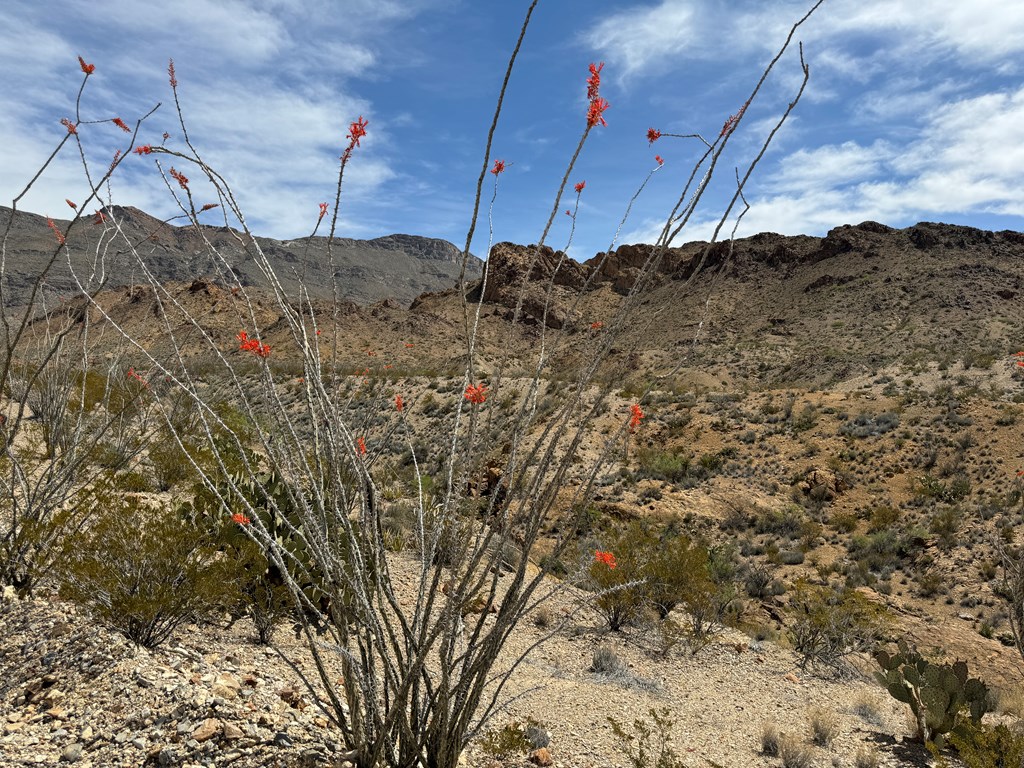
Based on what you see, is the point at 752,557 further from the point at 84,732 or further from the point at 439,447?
the point at 84,732

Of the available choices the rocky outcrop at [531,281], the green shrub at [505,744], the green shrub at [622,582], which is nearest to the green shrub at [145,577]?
the green shrub at [505,744]

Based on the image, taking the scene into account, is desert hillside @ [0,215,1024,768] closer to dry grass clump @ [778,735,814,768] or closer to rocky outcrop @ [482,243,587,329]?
dry grass clump @ [778,735,814,768]

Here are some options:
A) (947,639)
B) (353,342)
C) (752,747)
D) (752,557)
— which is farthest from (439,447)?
(353,342)

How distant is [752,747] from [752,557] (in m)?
7.87

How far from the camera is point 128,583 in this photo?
11.5 feet

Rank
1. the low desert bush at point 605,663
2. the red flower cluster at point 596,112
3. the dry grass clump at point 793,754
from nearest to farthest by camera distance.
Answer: the red flower cluster at point 596,112 < the dry grass clump at point 793,754 < the low desert bush at point 605,663

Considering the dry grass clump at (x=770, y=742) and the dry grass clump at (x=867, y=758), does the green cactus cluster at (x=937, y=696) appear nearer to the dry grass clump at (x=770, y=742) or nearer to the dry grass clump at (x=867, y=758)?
the dry grass clump at (x=867, y=758)

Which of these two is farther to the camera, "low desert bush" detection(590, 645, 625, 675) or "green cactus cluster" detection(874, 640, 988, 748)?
"low desert bush" detection(590, 645, 625, 675)

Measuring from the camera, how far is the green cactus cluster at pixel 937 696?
430cm

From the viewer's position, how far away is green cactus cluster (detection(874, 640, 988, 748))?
14.1 feet

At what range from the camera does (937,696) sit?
4348 mm

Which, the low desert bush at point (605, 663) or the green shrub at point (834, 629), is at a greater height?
the green shrub at point (834, 629)

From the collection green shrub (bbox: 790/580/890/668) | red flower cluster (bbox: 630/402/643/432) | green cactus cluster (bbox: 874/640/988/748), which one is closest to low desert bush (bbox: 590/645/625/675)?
green cactus cluster (bbox: 874/640/988/748)

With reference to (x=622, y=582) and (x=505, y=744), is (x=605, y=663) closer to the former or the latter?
(x=622, y=582)
